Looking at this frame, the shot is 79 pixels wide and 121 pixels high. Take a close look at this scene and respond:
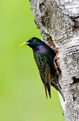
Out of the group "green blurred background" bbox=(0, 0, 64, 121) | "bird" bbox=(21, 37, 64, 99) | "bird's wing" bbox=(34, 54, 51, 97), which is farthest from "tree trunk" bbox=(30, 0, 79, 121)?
"green blurred background" bbox=(0, 0, 64, 121)

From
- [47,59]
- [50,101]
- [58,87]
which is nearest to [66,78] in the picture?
[58,87]

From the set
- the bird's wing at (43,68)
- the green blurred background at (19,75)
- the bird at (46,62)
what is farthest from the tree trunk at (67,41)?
the green blurred background at (19,75)

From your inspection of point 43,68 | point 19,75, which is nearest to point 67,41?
point 43,68

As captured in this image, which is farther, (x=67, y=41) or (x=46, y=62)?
(x=46, y=62)

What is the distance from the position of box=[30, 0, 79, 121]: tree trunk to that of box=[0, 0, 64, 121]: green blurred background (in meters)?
3.63

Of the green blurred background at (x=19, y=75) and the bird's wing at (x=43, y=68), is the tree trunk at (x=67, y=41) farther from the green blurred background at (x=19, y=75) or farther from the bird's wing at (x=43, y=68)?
the green blurred background at (x=19, y=75)

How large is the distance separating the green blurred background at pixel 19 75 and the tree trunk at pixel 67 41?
363 centimetres

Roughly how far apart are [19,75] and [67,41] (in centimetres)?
422

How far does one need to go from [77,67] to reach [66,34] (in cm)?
35

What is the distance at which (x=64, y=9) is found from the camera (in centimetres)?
→ 514

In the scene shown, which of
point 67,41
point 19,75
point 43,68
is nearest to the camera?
point 67,41

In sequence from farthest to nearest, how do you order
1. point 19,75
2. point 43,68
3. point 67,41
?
point 19,75 < point 43,68 < point 67,41

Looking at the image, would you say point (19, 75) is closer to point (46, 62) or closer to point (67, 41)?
point (46, 62)

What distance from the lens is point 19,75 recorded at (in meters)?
9.34
